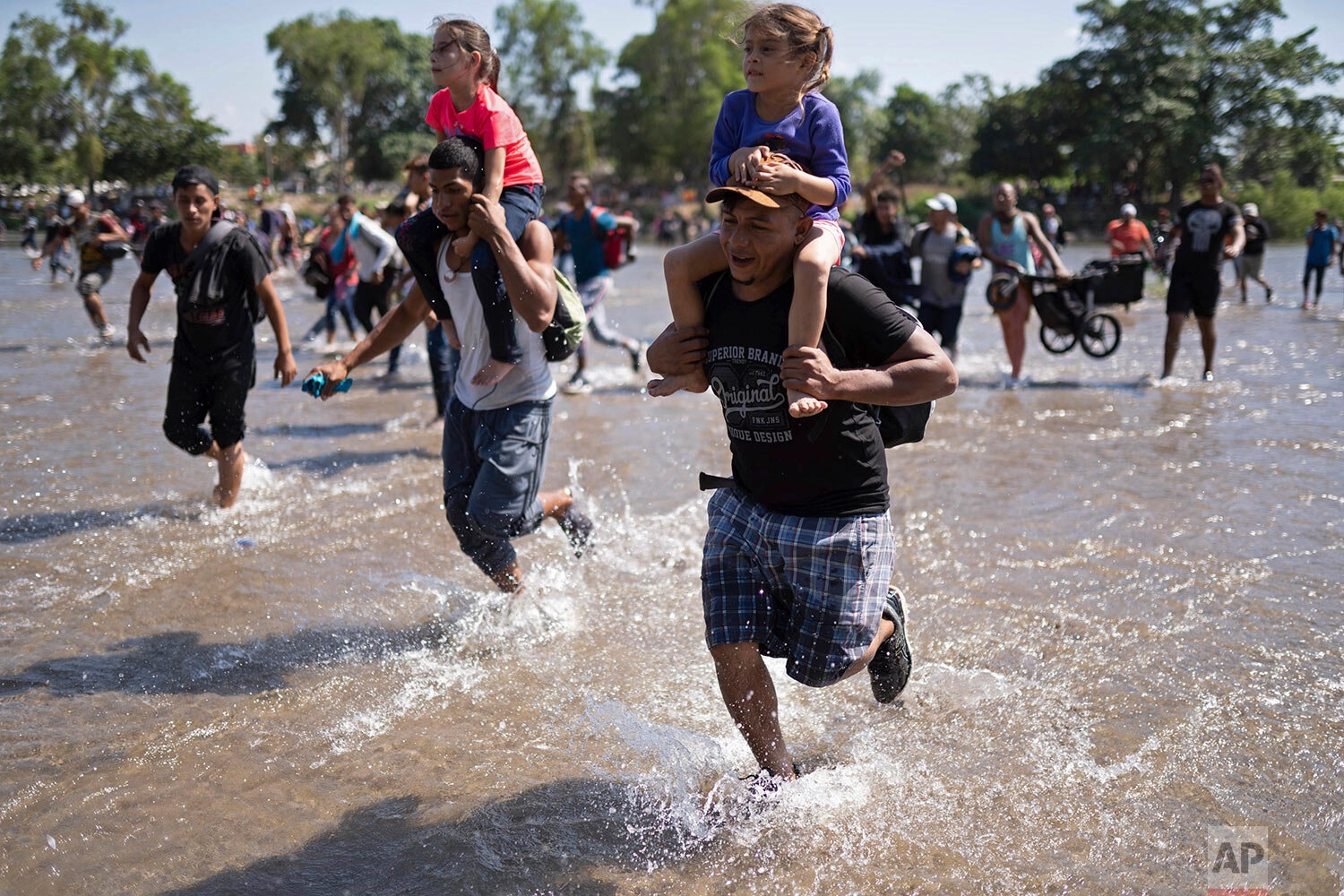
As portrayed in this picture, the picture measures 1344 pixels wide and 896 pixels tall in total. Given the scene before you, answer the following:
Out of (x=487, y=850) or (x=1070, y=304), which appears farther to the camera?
(x=1070, y=304)

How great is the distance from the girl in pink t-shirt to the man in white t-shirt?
0.17 feet

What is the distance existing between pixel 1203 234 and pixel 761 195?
9.04 meters

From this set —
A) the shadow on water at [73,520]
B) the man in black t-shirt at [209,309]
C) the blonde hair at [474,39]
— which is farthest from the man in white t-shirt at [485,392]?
the shadow on water at [73,520]

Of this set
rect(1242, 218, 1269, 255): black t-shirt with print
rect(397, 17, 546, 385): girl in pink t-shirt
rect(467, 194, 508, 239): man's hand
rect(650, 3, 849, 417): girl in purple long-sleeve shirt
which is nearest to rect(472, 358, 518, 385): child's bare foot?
rect(397, 17, 546, 385): girl in pink t-shirt

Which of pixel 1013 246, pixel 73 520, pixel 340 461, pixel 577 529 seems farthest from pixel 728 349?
pixel 1013 246

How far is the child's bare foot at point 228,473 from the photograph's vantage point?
6258 millimetres

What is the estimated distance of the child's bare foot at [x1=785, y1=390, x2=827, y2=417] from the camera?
264cm

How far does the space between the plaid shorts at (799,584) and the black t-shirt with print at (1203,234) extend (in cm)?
865

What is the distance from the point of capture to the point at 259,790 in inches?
132

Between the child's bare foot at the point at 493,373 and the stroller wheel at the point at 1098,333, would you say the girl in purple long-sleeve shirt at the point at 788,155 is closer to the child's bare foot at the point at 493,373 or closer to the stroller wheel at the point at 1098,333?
the child's bare foot at the point at 493,373

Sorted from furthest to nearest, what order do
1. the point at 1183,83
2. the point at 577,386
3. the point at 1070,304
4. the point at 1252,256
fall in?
the point at 1183,83 → the point at 1252,256 → the point at 1070,304 → the point at 577,386

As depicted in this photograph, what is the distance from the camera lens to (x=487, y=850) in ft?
10.0

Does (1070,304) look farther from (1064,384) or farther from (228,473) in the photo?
(228,473)

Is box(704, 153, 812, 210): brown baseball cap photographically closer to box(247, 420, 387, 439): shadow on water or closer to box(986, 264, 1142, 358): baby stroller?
box(247, 420, 387, 439): shadow on water
